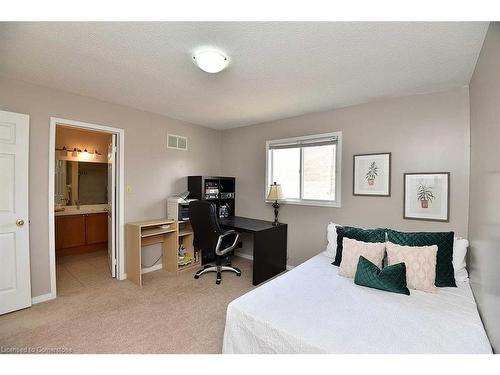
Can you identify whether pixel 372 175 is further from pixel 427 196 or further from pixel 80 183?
pixel 80 183

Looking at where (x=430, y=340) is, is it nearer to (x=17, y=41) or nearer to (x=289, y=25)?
(x=289, y=25)

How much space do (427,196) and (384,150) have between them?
668 mm

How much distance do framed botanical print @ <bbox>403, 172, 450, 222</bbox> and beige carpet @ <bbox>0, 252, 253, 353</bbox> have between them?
2121mm

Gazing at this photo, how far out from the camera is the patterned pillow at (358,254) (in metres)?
2.06

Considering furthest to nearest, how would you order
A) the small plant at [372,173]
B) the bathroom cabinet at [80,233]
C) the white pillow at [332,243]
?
the bathroom cabinet at [80,233] < the small plant at [372,173] < the white pillow at [332,243]

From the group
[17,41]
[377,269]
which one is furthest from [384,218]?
[17,41]

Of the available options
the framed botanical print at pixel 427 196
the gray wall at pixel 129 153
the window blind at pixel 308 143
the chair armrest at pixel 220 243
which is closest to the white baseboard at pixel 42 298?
the gray wall at pixel 129 153

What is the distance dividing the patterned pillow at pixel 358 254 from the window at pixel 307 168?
980 millimetres

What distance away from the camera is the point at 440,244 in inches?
79.3

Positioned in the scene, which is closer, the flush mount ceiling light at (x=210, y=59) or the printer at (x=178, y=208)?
the flush mount ceiling light at (x=210, y=59)

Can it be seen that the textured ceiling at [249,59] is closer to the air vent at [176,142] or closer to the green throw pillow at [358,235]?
the air vent at [176,142]

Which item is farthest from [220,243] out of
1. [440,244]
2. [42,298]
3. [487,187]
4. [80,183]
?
[80,183]

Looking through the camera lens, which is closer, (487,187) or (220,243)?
(487,187)

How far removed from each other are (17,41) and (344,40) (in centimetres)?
238
